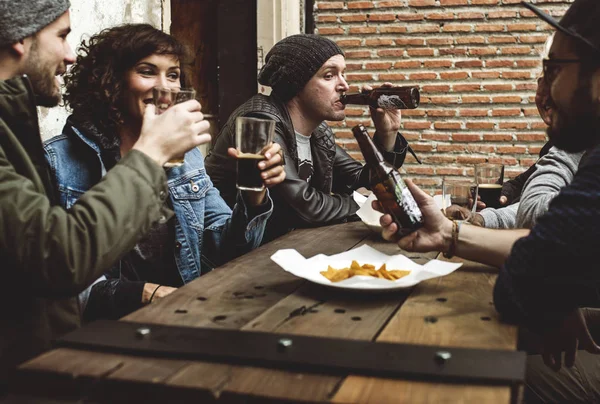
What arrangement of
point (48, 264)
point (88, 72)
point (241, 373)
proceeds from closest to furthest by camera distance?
point (241, 373) → point (48, 264) → point (88, 72)

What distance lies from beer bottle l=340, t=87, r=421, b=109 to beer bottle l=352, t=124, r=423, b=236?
156cm

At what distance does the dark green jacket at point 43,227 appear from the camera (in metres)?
1.32

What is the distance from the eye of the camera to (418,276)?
1639mm

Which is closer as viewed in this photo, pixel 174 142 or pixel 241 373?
pixel 241 373

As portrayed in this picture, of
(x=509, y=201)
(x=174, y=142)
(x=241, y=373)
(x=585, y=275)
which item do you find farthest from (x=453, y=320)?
(x=509, y=201)

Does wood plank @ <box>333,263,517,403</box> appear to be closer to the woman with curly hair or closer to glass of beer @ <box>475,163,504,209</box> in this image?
glass of beer @ <box>475,163,504,209</box>

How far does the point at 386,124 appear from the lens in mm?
3547

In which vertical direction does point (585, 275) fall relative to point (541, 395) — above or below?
above

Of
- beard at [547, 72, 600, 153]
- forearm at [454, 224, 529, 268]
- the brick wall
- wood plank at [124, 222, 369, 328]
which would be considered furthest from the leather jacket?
the brick wall

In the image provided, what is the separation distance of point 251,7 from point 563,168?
3.82 m

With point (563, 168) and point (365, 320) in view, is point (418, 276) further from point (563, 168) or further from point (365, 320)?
point (563, 168)

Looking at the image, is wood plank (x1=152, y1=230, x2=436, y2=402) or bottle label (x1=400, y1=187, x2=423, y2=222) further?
bottle label (x1=400, y1=187, x2=423, y2=222)

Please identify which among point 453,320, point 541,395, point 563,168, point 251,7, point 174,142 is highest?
point 251,7

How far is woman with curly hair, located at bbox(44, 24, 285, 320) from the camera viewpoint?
222 centimetres
